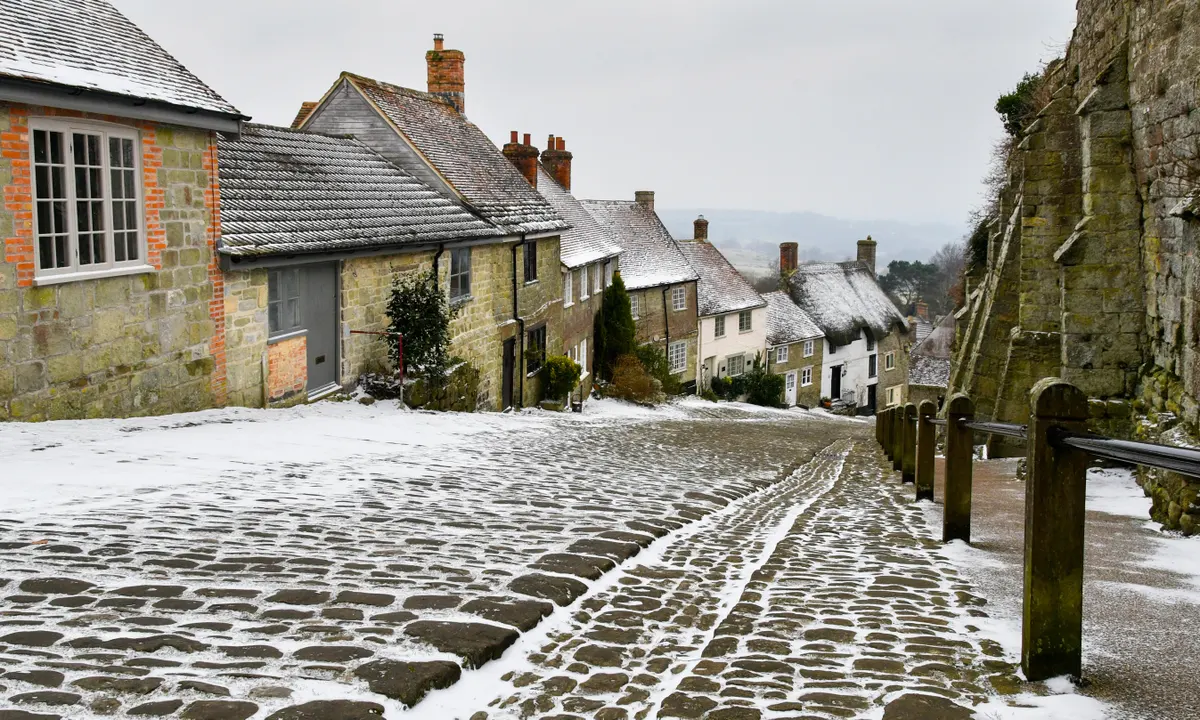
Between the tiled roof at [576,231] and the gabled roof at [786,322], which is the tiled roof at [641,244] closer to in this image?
the tiled roof at [576,231]

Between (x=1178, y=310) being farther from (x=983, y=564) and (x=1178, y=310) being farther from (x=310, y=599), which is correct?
(x=310, y=599)

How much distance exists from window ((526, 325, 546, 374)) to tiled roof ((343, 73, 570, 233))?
2.90 m

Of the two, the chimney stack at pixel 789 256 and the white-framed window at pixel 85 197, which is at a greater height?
the chimney stack at pixel 789 256

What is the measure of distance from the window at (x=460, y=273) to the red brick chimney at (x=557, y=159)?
15.8 metres

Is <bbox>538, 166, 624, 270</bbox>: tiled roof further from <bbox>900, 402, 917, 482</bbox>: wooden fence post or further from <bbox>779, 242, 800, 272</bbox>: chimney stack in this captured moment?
<bbox>779, 242, 800, 272</bbox>: chimney stack

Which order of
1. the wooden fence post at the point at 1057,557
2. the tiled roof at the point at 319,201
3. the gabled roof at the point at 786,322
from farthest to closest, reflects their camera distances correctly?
the gabled roof at the point at 786,322 < the tiled roof at the point at 319,201 < the wooden fence post at the point at 1057,557

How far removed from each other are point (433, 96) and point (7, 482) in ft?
71.3

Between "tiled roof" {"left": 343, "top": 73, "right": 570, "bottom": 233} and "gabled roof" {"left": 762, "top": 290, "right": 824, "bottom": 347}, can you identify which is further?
"gabled roof" {"left": 762, "top": 290, "right": 824, "bottom": 347}

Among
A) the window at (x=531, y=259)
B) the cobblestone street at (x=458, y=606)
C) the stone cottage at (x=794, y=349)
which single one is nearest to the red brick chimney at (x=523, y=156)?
the window at (x=531, y=259)

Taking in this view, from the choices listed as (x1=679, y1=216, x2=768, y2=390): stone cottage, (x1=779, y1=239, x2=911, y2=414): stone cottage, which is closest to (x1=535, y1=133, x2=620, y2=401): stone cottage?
(x1=679, y1=216, x2=768, y2=390): stone cottage

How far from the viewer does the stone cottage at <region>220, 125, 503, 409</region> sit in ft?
46.5

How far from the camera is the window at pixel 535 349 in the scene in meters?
26.4

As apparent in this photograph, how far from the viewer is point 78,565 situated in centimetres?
569

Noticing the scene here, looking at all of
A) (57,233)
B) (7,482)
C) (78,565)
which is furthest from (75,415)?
(78,565)
